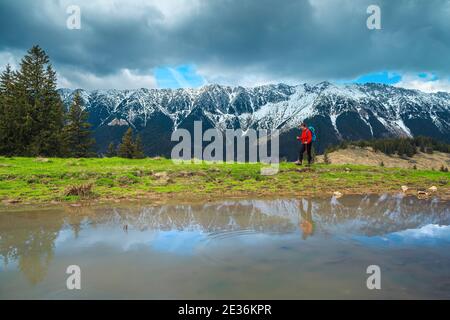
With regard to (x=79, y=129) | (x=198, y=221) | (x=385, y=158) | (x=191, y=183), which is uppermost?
(x=79, y=129)

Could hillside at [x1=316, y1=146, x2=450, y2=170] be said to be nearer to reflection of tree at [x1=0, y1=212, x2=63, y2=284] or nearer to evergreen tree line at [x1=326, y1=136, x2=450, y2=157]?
evergreen tree line at [x1=326, y1=136, x2=450, y2=157]

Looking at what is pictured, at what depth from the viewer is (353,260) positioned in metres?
6.41

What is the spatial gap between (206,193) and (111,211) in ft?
16.4

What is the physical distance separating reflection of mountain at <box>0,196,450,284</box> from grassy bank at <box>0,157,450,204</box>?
2.46 m

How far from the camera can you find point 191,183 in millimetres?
18031

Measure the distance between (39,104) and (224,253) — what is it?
52.4m

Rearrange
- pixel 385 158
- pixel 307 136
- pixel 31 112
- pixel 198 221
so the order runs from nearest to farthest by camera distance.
A: pixel 198 221 < pixel 307 136 < pixel 31 112 < pixel 385 158

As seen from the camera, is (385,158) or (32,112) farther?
(385,158)

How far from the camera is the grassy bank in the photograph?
14.8 metres

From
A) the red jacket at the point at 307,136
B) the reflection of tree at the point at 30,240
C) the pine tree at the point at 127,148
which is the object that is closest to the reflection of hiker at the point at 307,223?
the reflection of tree at the point at 30,240

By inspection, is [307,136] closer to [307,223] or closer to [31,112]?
[307,223]

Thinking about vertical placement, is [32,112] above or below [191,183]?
above

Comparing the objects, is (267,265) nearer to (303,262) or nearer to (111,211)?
(303,262)

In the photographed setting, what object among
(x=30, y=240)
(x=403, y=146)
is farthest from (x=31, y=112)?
(x=403, y=146)
